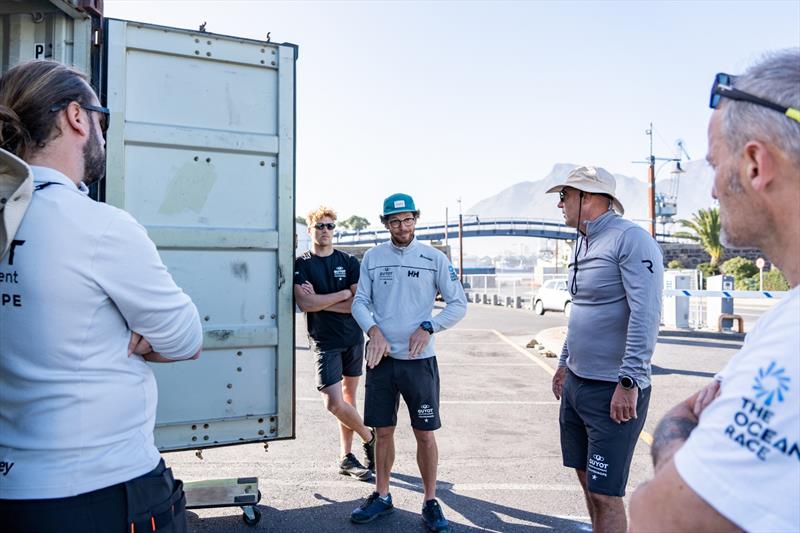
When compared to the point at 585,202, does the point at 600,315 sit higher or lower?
lower

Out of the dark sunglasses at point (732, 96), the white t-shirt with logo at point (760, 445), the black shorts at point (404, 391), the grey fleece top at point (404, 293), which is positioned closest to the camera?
the white t-shirt with logo at point (760, 445)

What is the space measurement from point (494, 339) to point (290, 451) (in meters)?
9.79

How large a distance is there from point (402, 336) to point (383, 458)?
2.81ft

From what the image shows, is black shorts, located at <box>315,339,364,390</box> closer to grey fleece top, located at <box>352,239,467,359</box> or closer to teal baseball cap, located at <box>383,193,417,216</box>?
grey fleece top, located at <box>352,239,467,359</box>

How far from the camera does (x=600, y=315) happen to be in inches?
132

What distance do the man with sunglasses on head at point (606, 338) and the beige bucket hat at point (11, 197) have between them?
2647 millimetres

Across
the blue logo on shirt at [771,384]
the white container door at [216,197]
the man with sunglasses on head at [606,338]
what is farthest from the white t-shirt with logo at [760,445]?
the white container door at [216,197]

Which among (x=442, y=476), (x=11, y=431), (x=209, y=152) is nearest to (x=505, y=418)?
(x=442, y=476)

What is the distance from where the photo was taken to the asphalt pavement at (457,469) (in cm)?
421

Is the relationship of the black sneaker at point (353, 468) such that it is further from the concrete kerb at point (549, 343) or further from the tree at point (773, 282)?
the tree at point (773, 282)

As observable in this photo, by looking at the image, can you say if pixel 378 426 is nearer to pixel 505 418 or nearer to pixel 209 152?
pixel 209 152

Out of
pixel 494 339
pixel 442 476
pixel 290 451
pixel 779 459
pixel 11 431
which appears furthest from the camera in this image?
pixel 494 339

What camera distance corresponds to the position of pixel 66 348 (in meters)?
1.51

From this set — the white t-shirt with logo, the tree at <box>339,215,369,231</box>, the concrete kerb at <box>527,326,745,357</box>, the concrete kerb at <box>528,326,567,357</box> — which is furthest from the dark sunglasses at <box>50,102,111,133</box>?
the tree at <box>339,215,369,231</box>
